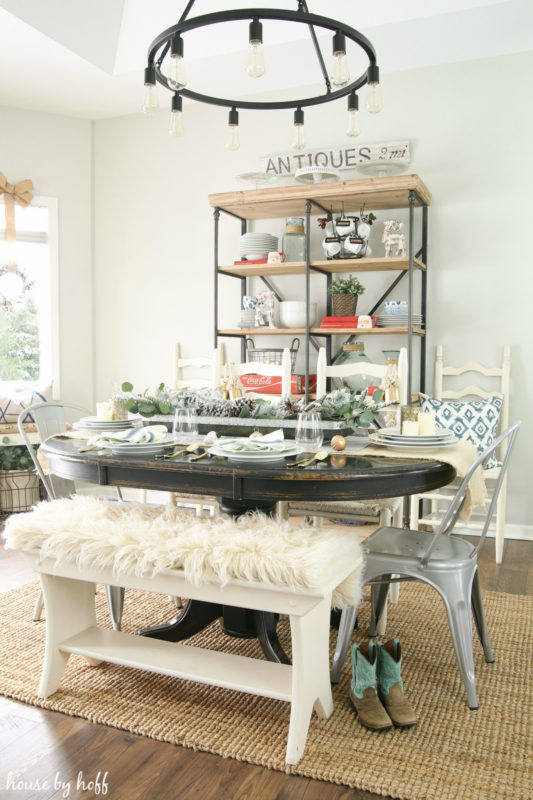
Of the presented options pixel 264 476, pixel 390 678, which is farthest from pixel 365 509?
pixel 264 476

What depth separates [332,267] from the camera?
3832mm

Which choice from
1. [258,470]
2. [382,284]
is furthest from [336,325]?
[258,470]

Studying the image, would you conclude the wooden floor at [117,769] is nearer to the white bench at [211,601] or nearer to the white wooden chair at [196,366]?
the white bench at [211,601]

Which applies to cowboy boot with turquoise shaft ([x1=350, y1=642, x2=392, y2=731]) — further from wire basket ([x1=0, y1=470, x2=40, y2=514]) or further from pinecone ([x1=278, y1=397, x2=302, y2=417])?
wire basket ([x1=0, y1=470, x2=40, y2=514])

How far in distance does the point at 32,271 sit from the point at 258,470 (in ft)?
11.3

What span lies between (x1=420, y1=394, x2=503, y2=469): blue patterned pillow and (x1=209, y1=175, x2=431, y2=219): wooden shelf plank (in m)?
1.16

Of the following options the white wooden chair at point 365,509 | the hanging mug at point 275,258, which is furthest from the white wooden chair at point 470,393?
the hanging mug at point 275,258

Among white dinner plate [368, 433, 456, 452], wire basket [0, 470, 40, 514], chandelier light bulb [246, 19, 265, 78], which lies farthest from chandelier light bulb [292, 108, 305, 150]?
wire basket [0, 470, 40, 514]

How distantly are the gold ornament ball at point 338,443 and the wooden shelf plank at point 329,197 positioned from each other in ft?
6.32

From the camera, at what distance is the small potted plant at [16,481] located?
4.11m

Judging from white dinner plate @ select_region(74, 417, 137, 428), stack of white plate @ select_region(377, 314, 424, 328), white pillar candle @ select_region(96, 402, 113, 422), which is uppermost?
stack of white plate @ select_region(377, 314, 424, 328)

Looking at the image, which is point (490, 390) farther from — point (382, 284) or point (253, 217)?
point (253, 217)

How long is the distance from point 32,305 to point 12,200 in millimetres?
699

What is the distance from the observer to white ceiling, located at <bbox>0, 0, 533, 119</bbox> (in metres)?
3.20
